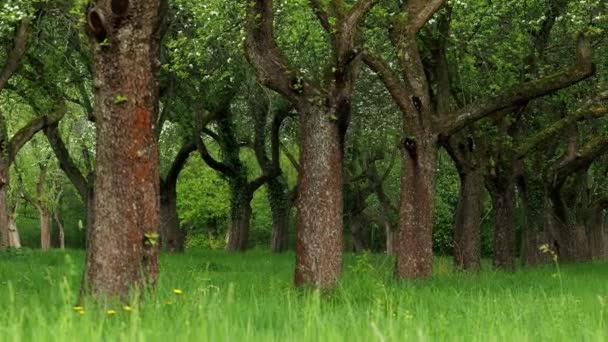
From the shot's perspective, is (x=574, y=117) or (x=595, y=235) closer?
(x=574, y=117)

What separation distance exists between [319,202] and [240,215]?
75.1 feet

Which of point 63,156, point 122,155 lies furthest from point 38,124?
point 122,155

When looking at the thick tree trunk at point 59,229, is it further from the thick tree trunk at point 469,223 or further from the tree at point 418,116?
the tree at point 418,116

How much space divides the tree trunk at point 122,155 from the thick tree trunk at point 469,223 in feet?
49.2

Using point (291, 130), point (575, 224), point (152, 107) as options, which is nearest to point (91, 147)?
point (291, 130)

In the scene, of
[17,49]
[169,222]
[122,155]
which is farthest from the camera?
[169,222]

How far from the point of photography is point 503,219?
26.2m

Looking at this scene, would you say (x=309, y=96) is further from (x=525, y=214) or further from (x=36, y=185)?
(x=36, y=185)

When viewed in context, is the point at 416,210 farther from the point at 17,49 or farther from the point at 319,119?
the point at 17,49

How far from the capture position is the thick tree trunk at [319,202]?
13641 mm

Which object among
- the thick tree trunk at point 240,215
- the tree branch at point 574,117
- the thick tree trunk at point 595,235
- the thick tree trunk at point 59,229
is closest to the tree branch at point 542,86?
the tree branch at point 574,117

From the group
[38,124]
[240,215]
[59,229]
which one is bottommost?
[240,215]

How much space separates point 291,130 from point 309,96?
24.0 metres

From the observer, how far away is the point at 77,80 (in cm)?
2781
